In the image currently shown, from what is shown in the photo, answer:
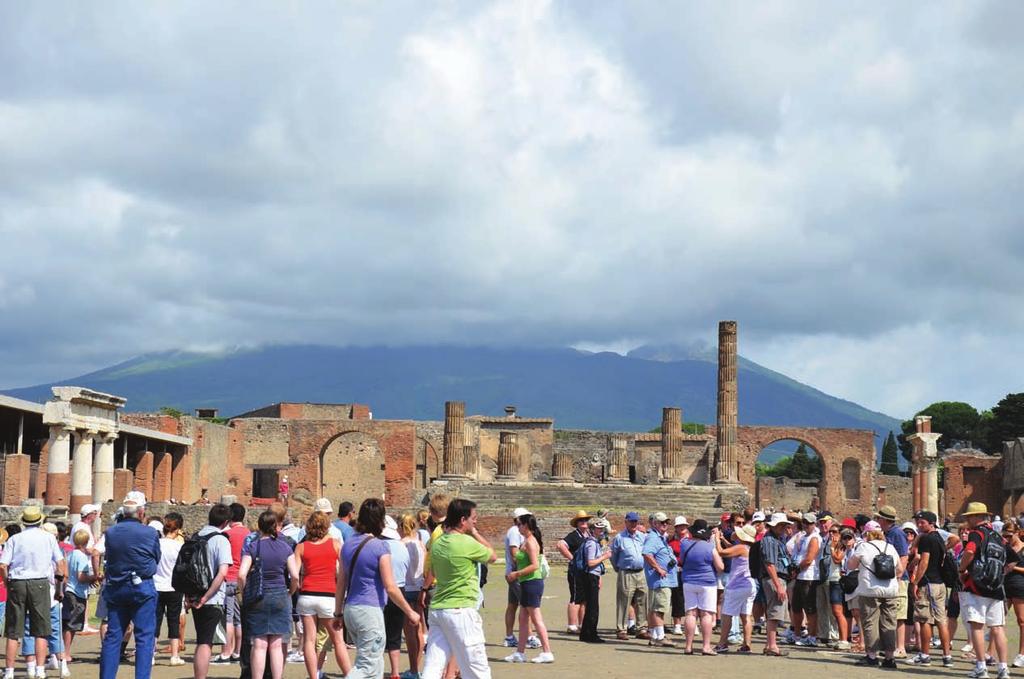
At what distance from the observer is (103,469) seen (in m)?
35.2

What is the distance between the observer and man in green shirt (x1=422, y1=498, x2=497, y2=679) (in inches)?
379

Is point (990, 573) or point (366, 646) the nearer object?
point (366, 646)

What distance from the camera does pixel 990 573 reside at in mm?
13648

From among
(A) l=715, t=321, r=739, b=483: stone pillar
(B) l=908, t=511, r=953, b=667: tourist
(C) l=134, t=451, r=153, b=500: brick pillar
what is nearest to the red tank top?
(B) l=908, t=511, r=953, b=667: tourist

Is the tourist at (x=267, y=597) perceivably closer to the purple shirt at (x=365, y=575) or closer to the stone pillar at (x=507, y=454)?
the purple shirt at (x=365, y=575)

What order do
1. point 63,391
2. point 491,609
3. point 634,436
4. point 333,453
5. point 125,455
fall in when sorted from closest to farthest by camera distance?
point 491,609 → point 63,391 → point 125,455 → point 333,453 → point 634,436

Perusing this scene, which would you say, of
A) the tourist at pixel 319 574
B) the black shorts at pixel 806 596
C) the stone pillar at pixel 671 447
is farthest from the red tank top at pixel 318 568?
the stone pillar at pixel 671 447

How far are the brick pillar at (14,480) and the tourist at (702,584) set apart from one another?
2252cm

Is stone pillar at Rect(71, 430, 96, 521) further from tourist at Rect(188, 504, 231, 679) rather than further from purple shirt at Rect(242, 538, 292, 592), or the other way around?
purple shirt at Rect(242, 538, 292, 592)

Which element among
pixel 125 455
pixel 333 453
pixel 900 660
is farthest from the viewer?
pixel 333 453

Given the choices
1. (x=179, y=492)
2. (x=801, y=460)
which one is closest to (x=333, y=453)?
(x=179, y=492)

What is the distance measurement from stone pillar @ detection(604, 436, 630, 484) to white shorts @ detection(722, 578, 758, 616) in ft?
142

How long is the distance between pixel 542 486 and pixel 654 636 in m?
30.5

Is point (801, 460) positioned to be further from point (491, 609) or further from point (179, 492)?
point (491, 609)
